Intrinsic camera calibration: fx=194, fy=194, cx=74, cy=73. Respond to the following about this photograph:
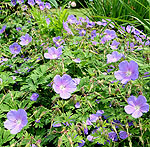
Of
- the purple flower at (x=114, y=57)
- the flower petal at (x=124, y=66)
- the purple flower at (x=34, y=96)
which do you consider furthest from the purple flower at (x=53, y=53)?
the flower petal at (x=124, y=66)

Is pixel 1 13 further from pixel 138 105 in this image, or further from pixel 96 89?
pixel 138 105

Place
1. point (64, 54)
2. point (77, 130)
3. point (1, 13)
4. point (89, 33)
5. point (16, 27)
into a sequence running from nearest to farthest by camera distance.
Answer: point (77, 130) < point (64, 54) < point (89, 33) < point (16, 27) < point (1, 13)

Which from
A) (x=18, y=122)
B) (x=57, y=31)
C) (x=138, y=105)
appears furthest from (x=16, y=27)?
(x=138, y=105)

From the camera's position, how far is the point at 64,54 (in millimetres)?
1877

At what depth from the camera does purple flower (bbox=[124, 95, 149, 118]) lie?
50.9 inches

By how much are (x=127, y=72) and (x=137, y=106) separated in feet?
0.81

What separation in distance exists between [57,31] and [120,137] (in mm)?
1683

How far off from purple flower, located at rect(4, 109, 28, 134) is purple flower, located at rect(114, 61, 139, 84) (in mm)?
700

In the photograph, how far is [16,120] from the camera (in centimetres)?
128

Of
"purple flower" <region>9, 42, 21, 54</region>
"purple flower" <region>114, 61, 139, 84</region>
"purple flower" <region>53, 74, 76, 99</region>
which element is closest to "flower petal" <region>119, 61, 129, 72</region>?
"purple flower" <region>114, 61, 139, 84</region>

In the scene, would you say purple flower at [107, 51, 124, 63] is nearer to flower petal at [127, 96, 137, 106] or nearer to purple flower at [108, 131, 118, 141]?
flower petal at [127, 96, 137, 106]

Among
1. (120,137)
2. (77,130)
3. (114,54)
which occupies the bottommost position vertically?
(120,137)

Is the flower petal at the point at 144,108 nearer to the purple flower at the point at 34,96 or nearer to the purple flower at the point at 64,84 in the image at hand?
the purple flower at the point at 64,84

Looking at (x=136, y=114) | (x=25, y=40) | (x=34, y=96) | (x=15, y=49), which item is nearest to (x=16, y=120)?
(x=34, y=96)
